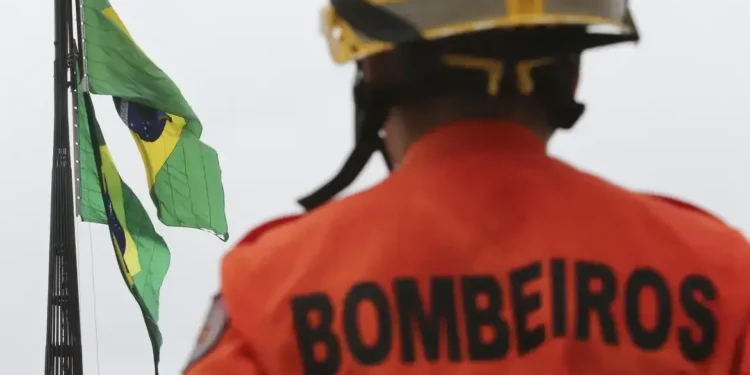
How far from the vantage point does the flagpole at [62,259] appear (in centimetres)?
684

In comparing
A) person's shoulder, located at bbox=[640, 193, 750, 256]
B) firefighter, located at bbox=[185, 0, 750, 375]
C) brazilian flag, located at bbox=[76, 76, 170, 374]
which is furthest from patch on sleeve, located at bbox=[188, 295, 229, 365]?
brazilian flag, located at bbox=[76, 76, 170, 374]

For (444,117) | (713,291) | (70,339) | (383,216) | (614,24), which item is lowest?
(70,339)

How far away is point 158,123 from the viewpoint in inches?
338

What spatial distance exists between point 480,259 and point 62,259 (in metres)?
5.97

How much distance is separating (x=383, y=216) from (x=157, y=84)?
705 centimetres

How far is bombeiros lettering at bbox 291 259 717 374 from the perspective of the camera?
146cm

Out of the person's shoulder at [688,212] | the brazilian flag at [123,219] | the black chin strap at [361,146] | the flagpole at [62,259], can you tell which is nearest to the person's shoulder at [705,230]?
the person's shoulder at [688,212]

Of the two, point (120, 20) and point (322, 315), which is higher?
point (120, 20)

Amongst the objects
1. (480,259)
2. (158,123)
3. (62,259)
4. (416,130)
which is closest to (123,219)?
(158,123)

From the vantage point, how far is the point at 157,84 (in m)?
8.37

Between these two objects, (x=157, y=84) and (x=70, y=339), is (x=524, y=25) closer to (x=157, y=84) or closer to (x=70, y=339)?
(x=70, y=339)

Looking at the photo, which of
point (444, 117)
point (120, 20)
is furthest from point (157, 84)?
point (444, 117)

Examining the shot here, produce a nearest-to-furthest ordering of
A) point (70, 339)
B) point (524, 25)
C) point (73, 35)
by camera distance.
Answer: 1. point (524, 25)
2. point (70, 339)
3. point (73, 35)

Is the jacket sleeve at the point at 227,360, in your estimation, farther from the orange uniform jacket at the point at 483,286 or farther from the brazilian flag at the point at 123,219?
the brazilian flag at the point at 123,219
